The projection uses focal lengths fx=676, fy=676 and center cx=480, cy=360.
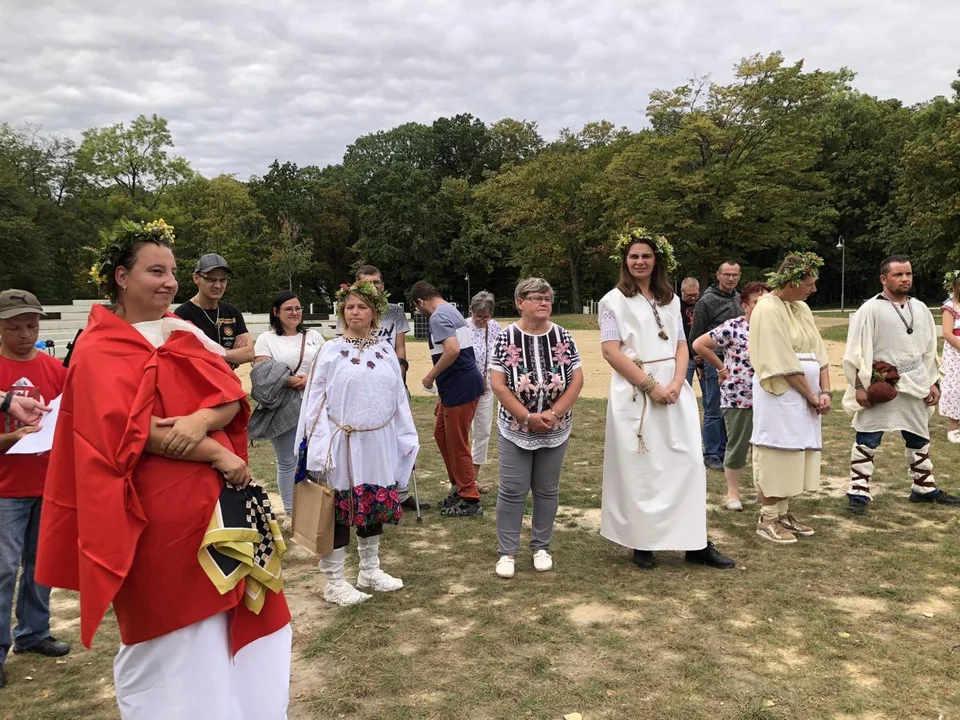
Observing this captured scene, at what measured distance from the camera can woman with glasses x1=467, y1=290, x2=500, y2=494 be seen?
716 cm

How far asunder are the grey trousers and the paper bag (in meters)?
1.27

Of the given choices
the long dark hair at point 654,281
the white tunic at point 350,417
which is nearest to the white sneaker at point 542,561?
the white tunic at point 350,417

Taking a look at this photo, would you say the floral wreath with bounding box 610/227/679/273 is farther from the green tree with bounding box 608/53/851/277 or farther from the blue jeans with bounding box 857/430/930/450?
the green tree with bounding box 608/53/851/277

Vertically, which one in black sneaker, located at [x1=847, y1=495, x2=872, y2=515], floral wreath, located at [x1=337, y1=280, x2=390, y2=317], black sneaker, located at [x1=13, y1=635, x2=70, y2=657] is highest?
floral wreath, located at [x1=337, y1=280, x2=390, y2=317]

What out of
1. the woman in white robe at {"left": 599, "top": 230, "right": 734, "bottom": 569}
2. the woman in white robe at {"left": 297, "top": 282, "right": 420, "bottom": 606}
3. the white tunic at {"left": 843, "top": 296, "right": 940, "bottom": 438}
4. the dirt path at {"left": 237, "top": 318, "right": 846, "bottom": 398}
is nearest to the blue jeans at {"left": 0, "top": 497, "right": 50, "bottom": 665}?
the woman in white robe at {"left": 297, "top": 282, "right": 420, "bottom": 606}

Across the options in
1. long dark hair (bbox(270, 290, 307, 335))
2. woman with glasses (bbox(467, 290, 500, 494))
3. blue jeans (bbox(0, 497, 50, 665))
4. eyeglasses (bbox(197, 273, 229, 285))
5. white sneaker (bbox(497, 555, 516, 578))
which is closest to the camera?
blue jeans (bbox(0, 497, 50, 665))

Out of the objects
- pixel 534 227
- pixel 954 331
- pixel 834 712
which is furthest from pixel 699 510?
pixel 534 227

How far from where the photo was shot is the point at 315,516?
13.7 feet

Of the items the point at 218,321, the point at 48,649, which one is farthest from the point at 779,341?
the point at 48,649

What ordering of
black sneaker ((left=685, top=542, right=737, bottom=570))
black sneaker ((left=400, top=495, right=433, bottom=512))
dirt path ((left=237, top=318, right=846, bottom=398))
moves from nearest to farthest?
black sneaker ((left=685, top=542, right=737, bottom=570)), black sneaker ((left=400, top=495, right=433, bottom=512)), dirt path ((left=237, top=318, right=846, bottom=398))

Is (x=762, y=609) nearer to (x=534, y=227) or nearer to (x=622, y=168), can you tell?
(x=622, y=168)

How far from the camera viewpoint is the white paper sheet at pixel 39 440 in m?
3.44

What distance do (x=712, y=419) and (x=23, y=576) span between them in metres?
6.51

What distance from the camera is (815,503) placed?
625 cm
